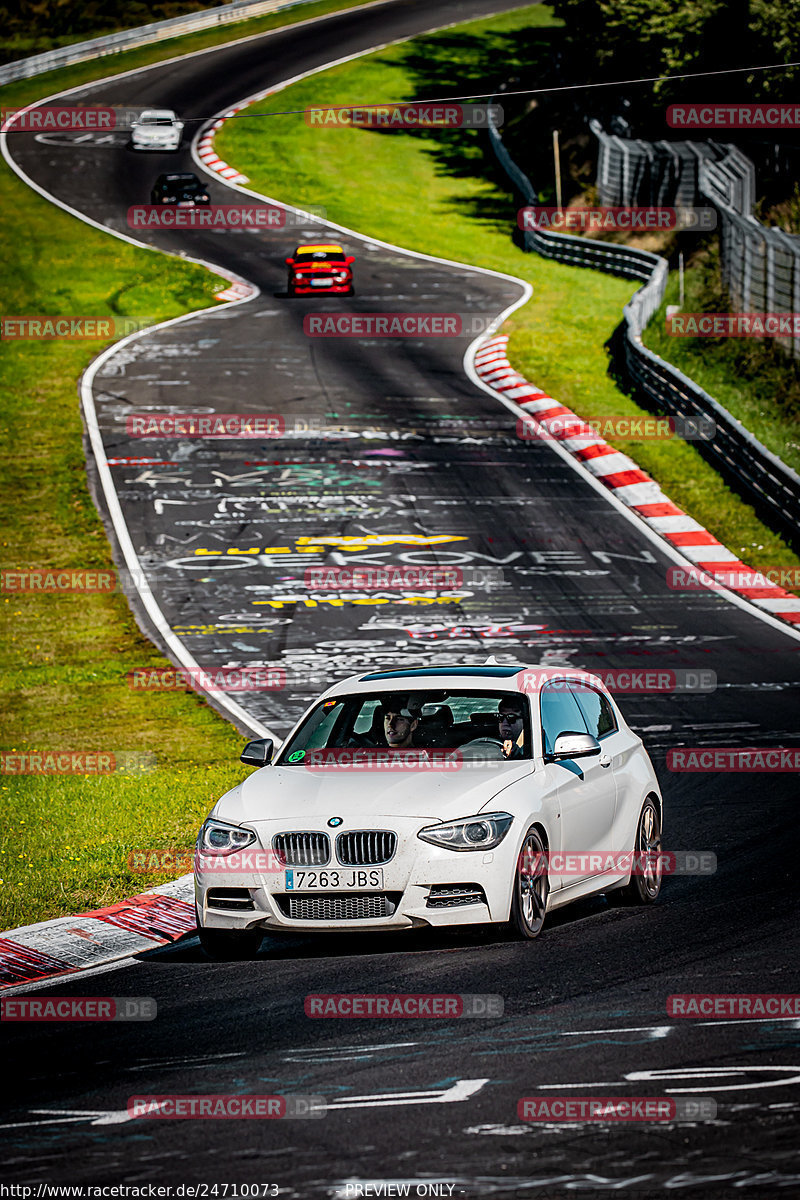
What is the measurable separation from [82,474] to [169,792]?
1584cm

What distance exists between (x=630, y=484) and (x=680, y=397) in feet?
11.3

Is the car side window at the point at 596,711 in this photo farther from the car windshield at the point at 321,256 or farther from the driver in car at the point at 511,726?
the car windshield at the point at 321,256

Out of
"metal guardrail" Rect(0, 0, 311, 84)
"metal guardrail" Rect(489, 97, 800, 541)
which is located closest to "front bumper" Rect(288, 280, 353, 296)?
"metal guardrail" Rect(489, 97, 800, 541)

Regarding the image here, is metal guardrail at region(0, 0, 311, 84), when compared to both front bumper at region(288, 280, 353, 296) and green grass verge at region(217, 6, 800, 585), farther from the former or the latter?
front bumper at region(288, 280, 353, 296)

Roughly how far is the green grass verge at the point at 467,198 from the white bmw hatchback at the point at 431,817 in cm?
1481

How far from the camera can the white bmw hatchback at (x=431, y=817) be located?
8898 millimetres

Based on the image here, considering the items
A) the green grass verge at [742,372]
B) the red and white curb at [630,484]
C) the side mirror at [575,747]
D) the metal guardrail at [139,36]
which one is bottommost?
the red and white curb at [630,484]

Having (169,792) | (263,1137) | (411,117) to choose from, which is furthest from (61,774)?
(411,117)

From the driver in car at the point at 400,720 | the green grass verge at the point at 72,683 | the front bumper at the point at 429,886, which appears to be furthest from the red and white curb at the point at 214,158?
the front bumper at the point at 429,886

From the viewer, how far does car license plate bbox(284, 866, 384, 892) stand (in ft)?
29.1

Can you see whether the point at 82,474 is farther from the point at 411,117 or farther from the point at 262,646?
the point at 411,117

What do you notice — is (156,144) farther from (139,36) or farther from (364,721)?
(364,721)

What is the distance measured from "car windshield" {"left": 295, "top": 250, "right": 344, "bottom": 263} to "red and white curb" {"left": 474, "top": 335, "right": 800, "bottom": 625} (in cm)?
824

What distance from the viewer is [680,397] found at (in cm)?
3080
